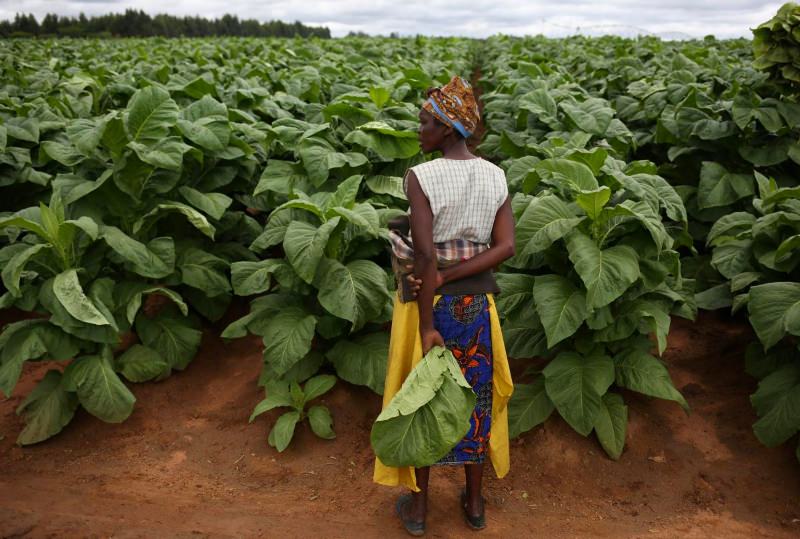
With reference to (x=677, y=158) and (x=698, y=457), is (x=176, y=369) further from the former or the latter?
(x=677, y=158)

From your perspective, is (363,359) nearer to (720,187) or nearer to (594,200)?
(594,200)

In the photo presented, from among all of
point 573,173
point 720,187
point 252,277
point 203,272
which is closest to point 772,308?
point 573,173

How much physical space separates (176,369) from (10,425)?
3.41 feet

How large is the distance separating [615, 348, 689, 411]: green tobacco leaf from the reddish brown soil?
1.20 ft

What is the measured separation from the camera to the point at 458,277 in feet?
8.57

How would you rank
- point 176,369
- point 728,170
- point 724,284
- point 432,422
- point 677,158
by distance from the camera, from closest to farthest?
1. point 432,422
2. point 724,284
3. point 176,369
4. point 728,170
5. point 677,158

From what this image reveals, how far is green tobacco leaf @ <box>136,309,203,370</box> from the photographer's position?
4.39 m

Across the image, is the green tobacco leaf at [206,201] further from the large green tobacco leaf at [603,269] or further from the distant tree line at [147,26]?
the distant tree line at [147,26]

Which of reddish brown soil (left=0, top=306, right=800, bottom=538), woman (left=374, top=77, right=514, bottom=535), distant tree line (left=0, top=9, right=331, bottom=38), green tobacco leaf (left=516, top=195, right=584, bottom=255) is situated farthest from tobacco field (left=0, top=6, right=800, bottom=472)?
distant tree line (left=0, top=9, right=331, bottom=38)

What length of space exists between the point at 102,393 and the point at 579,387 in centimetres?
275

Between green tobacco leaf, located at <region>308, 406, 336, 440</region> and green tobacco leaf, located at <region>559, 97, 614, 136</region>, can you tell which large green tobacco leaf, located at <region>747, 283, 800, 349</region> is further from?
green tobacco leaf, located at <region>308, 406, 336, 440</region>

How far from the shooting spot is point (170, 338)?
14.5 ft

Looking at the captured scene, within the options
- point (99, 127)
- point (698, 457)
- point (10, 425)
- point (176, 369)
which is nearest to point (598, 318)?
point (698, 457)

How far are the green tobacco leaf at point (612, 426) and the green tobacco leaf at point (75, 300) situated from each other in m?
2.76
